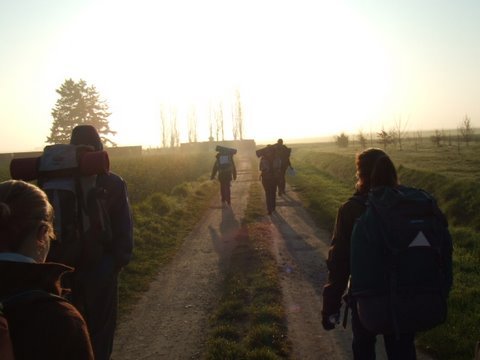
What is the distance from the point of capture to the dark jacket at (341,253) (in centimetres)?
306

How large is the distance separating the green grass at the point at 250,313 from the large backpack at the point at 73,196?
7.43ft

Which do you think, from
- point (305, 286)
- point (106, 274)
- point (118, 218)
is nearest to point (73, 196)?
point (118, 218)

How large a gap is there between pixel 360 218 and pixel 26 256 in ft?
Answer: 6.27

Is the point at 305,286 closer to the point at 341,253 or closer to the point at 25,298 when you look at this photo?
the point at 341,253

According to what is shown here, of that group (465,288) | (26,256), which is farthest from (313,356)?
(26,256)

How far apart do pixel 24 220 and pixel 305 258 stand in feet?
24.9

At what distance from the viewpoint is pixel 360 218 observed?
2.83 metres

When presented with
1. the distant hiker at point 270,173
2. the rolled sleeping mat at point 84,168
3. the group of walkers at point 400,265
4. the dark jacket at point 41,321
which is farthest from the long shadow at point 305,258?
the dark jacket at point 41,321

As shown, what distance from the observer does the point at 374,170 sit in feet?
10.1

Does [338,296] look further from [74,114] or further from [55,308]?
[74,114]

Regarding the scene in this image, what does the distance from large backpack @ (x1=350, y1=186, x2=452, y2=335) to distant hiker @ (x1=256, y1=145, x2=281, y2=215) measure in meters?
11.0

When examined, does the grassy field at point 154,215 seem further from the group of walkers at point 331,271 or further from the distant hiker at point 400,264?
the distant hiker at point 400,264

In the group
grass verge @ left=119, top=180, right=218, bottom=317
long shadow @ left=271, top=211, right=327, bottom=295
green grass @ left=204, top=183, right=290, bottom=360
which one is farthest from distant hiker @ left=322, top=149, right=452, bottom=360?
grass verge @ left=119, top=180, right=218, bottom=317

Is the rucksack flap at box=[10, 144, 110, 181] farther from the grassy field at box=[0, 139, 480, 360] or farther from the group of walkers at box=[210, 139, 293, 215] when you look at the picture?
the group of walkers at box=[210, 139, 293, 215]
